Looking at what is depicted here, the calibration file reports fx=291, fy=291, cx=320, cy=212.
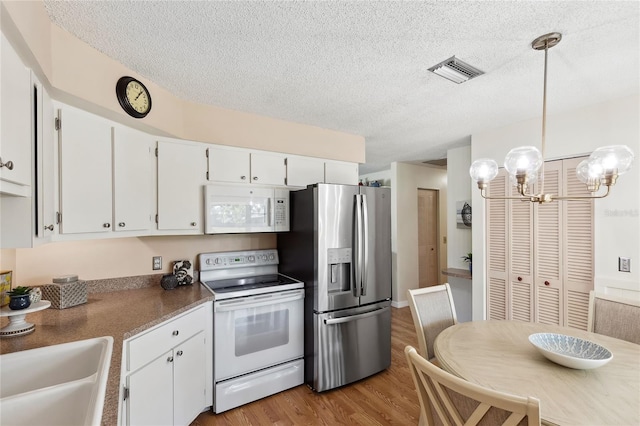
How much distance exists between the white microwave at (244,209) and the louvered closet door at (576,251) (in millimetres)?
2601

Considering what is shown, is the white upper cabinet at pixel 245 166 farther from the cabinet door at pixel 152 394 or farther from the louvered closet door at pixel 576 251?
the louvered closet door at pixel 576 251

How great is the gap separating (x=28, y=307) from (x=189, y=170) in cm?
133

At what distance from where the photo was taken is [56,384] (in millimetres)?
1158

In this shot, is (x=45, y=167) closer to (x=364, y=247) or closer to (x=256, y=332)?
(x=256, y=332)

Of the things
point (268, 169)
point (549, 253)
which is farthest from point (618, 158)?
point (268, 169)

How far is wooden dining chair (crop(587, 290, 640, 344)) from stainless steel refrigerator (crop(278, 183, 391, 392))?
1510 mm

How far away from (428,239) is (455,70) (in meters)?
3.92

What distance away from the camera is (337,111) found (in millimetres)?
2680

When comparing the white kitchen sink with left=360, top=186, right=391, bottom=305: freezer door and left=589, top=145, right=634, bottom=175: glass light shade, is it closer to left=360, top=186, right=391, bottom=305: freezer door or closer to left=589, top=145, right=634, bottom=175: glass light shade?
left=360, top=186, right=391, bottom=305: freezer door

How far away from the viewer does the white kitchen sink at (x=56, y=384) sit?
31.3 inches

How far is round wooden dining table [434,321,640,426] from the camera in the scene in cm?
106

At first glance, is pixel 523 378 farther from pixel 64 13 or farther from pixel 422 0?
pixel 64 13

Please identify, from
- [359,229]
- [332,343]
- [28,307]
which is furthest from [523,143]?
[28,307]

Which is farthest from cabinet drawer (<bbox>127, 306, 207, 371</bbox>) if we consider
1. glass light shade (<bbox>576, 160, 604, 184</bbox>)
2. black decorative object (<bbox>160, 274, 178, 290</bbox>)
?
glass light shade (<bbox>576, 160, 604, 184</bbox>)
